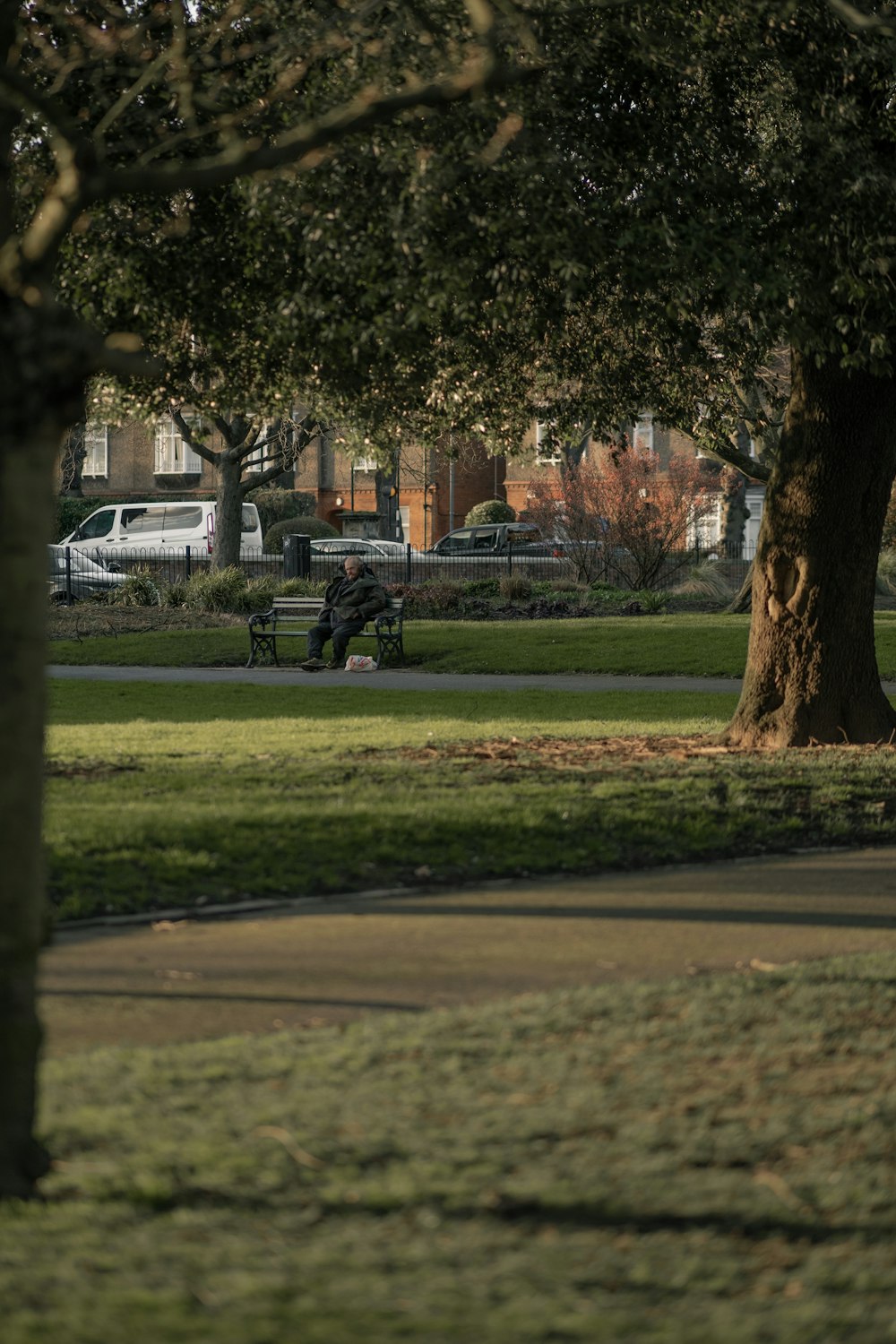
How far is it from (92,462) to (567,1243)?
223ft

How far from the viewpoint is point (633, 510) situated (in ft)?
116

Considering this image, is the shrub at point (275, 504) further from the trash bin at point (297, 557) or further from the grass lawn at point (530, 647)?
the grass lawn at point (530, 647)

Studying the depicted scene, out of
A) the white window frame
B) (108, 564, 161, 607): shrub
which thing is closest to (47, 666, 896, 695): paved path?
(108, 564, 161, 607): shrub

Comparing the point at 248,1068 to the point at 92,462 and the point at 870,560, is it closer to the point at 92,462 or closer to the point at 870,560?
the point at 870,560

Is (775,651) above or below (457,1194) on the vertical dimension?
above

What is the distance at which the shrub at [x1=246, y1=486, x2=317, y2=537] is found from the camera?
200 feet

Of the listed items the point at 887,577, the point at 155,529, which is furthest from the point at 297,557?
the point at 887,577

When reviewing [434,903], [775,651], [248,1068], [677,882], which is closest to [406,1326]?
[248,1068]

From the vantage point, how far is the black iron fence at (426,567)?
3312 centimetres

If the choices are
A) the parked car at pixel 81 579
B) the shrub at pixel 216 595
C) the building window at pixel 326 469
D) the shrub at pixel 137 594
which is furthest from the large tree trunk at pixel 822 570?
the building window at pixel 326 469

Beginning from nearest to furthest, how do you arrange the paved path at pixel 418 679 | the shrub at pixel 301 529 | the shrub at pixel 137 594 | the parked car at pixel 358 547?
the paved path at pixel 418 679
the shrub at pixel 137 594
the parked car at pixel 358 547
the shrub at pixel 301 529

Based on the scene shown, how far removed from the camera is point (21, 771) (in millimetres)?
4195

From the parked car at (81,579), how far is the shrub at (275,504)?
25899 millimetres

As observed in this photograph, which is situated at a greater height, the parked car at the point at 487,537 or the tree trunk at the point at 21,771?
the parked car at the point at 487,537
